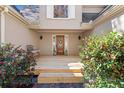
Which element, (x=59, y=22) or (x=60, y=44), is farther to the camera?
(x=60, y=44)

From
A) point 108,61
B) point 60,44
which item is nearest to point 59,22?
point 60,44

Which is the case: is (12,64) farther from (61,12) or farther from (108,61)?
(61,12)

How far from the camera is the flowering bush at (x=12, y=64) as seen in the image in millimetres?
6672

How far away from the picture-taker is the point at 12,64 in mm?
6863

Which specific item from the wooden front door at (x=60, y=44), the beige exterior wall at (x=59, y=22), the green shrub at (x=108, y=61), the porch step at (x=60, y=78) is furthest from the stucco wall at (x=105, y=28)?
the wooden front door at (x=60, y=44)

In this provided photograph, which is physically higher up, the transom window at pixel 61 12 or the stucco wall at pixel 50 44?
the transom window at pixel 61 12

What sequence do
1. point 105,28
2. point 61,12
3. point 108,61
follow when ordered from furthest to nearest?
point 61,12, point 105,28, point 108,61

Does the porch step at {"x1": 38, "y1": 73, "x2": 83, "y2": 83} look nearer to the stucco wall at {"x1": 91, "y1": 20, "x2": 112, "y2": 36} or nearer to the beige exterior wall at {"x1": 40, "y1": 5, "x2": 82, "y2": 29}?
the stucco wall at {"x1": 91, "y1": 20, "x2": 112, "y2": 36}

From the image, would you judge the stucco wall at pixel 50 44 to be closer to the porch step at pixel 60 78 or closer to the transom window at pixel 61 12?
the transom window at pixel 61 12

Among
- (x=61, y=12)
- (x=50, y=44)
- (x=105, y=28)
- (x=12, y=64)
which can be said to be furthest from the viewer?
(x=50, y=44)

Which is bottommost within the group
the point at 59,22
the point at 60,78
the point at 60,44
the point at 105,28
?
the point at 60,78
